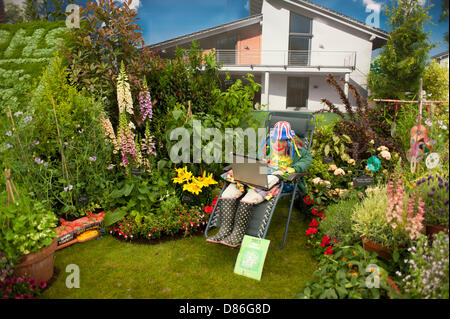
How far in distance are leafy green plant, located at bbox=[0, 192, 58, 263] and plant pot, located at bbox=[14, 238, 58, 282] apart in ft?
0.17

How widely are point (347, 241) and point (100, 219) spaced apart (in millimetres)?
2980

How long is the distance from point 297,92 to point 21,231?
39.5 feet

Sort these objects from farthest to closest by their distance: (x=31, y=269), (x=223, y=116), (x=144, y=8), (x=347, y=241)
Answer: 1. (x=223, y=116)
2. (x=144, y=8)
3. (x=347, y=241)
4. (x=31, y=269)

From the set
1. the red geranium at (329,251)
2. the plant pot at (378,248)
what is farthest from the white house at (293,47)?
the plant pot at (378,248)

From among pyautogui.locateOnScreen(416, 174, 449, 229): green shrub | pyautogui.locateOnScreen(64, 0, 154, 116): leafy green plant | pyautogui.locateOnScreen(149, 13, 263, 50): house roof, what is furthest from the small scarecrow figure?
pyautogui.locateOnScreen(149, 13, 263, 50): house roof

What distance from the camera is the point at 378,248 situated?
2516 millimetres

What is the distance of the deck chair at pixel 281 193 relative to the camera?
294 cm

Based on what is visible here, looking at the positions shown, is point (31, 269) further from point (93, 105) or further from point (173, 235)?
point (93, 105)

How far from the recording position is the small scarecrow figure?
3016mm

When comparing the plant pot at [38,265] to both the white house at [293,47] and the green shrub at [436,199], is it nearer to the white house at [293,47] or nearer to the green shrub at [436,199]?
the green shrub at [436,199]

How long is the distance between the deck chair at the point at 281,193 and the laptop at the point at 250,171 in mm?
230

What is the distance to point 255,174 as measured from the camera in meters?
3.00

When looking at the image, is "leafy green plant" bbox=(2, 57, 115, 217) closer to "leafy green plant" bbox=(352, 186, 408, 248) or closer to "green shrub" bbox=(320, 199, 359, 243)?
"green shrub" bbox=(320, 199, 359, 243)

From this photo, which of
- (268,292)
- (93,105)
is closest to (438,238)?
(268,292)
